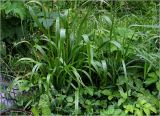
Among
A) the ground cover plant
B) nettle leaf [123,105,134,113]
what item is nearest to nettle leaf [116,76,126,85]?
the ground cover plant

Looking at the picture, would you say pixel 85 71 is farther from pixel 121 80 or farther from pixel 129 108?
pixel 129 108

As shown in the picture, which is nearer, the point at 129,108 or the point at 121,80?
the point at 129,108

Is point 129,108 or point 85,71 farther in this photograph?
point 85,71

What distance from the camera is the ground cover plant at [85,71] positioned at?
294 centimetres

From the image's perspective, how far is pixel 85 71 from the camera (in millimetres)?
3084

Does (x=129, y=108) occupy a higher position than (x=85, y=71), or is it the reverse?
(x=85, y=71)

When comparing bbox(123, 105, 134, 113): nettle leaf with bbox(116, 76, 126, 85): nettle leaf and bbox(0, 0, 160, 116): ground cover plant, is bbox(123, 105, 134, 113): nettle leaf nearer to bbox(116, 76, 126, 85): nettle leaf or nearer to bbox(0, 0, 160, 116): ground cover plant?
bbox(0, 0, 160, 116): ground cover plant

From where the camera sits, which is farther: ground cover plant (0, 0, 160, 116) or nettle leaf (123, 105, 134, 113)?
ground cover plant (0, 0, 160, 116)

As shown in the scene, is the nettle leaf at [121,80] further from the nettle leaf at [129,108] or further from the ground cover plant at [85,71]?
the nettle leaf at [129,108]

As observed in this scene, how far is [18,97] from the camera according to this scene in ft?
10.3

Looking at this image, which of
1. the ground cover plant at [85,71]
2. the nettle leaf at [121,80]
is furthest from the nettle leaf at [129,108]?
the nettle leaf at [121,80]

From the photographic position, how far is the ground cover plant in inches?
116

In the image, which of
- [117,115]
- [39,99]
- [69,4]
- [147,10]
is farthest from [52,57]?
[147,10]

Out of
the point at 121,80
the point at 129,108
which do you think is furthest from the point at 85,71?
the point at 129,108
